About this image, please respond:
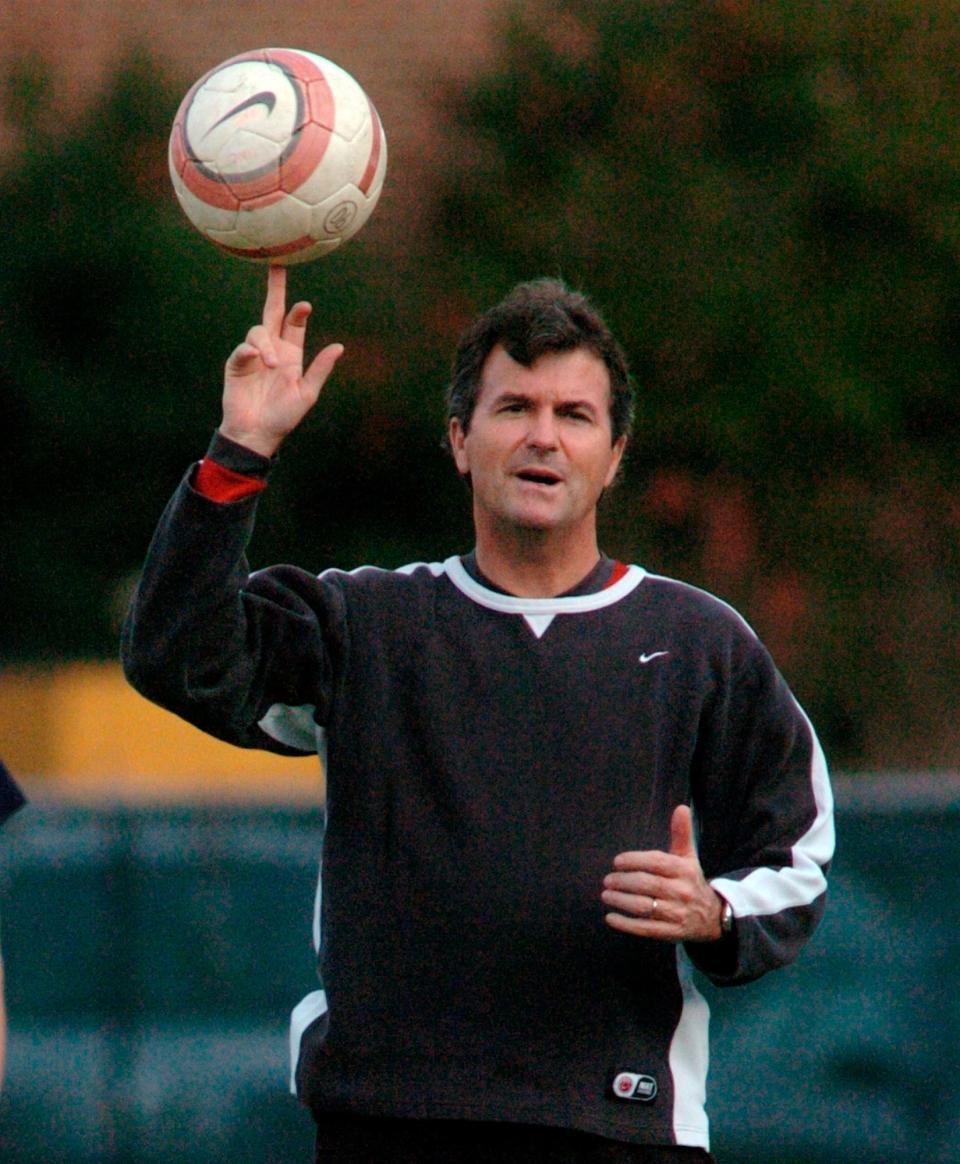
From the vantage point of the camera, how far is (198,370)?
55.5 feet

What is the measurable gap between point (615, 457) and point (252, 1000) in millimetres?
3778

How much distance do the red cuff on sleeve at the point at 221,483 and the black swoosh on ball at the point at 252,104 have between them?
2.42ft

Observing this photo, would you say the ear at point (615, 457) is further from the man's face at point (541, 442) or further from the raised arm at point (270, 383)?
the raised arm at point (270, 383)

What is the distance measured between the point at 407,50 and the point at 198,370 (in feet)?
15.3

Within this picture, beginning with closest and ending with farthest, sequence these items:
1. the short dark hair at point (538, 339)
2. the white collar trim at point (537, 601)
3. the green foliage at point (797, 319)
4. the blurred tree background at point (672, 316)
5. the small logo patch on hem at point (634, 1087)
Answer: the small logo patch on hem at point (634, 1087), the white collar trim at point (537, 601), the short dark hair at point (538, 339), the blurred tree background at point (672, 316), the green foliage at point (797, 319)

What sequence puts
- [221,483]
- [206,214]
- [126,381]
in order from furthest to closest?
[126,381]
[206,214]
[221,483]

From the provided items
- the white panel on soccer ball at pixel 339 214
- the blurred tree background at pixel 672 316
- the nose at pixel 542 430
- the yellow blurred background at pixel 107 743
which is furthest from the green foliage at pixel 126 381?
the nose at pixel 542 430

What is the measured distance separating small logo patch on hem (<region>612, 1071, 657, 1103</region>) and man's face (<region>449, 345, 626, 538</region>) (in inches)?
42.5

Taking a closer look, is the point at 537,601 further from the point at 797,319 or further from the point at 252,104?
the point at 797,319

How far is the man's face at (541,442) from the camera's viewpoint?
4352mm

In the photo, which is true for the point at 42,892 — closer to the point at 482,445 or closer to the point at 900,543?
the point at 482,445

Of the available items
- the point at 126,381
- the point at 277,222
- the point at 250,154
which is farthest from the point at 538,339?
the point at 126,381

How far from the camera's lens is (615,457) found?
15.0ft

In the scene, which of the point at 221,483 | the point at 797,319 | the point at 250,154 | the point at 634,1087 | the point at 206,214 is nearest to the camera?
the point at 221,483
